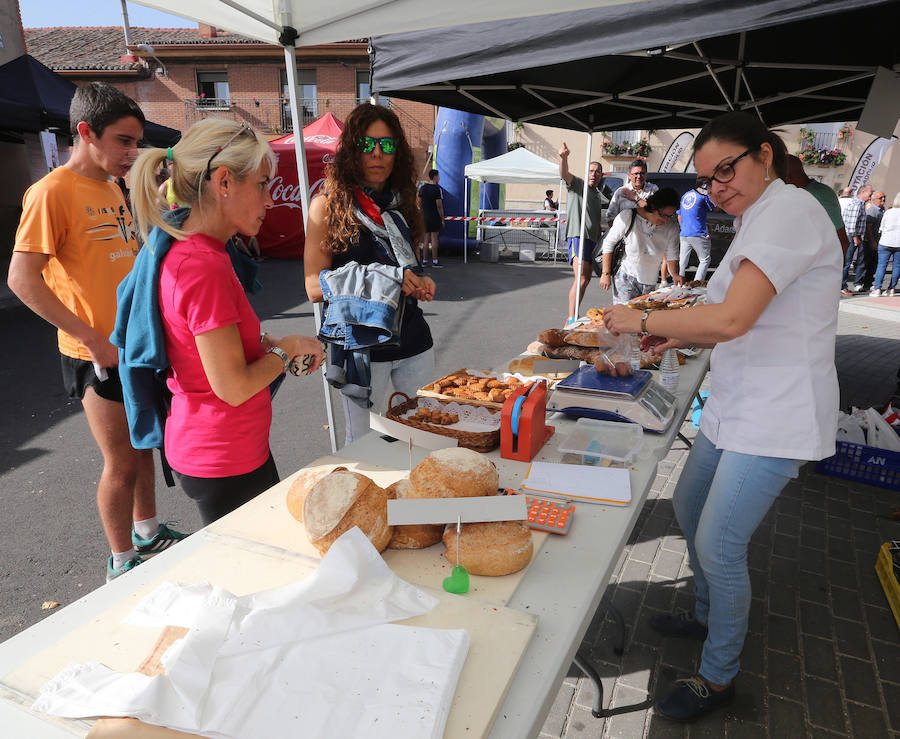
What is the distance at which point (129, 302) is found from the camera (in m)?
1.58

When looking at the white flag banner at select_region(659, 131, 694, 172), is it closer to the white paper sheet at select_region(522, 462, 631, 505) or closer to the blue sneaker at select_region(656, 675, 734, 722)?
the blue sneaker at select_region(656, 675, 734, 722)

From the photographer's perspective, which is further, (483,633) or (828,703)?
(828,703)

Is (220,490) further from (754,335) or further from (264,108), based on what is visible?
(264,108)

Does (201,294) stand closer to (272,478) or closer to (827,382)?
(272,478)

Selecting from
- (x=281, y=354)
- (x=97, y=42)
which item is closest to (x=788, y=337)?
(x=281, y=354)

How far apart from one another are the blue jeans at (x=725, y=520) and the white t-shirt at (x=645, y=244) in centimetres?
392

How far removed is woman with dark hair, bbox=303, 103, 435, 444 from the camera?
2191mm

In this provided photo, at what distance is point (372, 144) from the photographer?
7.62ft

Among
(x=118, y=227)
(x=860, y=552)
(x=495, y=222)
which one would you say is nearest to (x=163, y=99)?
(x=495, y=222)

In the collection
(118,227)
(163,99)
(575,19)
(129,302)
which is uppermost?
(163,99)

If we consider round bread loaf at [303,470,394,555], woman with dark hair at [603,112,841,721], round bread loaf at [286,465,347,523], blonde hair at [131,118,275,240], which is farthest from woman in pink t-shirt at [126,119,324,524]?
woman with dark hair at [603,112,841,721]

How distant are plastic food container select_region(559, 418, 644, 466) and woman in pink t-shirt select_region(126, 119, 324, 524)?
36.7 inches

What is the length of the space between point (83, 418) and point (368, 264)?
367 cm

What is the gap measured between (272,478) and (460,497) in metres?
0.80
